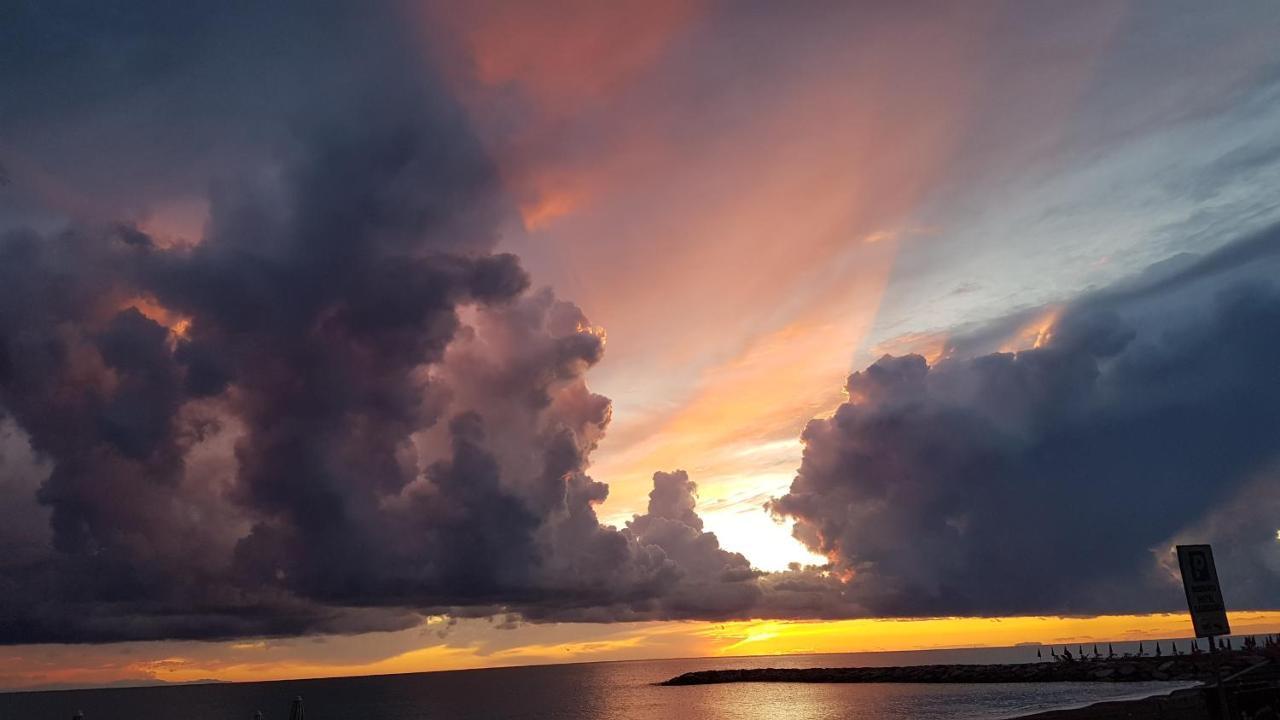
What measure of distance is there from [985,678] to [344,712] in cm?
14741

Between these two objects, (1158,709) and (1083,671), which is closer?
(1158,709)

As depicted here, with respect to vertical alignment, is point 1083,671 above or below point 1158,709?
below

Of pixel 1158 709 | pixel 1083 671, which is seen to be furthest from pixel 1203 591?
pixel 1083 671

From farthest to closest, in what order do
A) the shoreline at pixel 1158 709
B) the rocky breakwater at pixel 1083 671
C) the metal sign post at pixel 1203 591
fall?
1. the rocky breakwater at pixel 1083 671
2. the shoreline at pixel 1158 709
3. the metal sign post at pixel 1203 591

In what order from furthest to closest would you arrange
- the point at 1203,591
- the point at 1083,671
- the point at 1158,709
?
the point at 1083,671 < the point at 1158,709 < the point at 1203,591

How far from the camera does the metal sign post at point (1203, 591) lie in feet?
50.3

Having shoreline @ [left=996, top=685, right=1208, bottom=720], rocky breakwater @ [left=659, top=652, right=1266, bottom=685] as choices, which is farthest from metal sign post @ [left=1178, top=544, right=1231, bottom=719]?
rocky breakwater @ [left=659, top=652, right=1266, bottom=685]

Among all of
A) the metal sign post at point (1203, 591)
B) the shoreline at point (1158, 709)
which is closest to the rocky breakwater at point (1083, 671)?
the shoreline at point (1158, 709)

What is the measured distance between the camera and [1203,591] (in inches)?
623

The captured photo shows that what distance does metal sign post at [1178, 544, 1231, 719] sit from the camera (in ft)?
50.3

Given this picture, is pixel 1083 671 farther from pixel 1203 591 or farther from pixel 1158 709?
pixel 1203 591

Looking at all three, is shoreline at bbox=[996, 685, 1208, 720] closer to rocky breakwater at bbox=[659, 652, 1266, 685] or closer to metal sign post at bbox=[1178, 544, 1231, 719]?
rocky breakwater at bbox=[659, 652, 1266, 685]

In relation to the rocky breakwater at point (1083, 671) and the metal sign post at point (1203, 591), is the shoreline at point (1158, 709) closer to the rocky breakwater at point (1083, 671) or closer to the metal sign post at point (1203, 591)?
the rocky breakwater at point (1083, 671)

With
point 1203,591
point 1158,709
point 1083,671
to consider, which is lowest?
point 1083,671
